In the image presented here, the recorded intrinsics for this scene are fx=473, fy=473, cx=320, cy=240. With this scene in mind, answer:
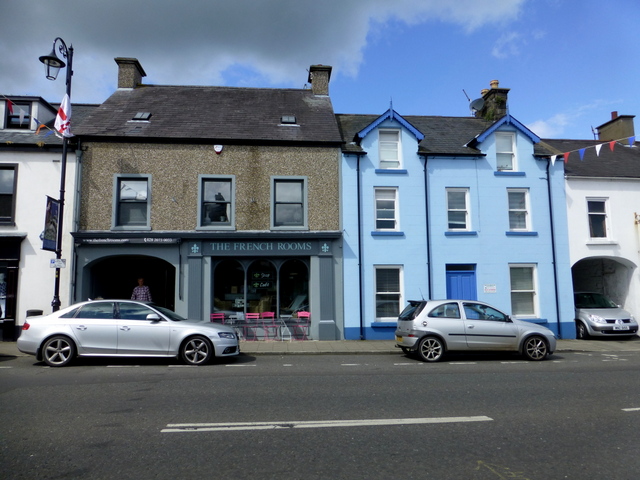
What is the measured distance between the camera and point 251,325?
1549 cm

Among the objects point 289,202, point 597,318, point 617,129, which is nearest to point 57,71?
point 289,202

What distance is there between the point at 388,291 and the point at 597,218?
8.52 meters

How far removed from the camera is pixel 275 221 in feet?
52.2

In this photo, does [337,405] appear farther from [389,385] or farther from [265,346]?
[265,346]

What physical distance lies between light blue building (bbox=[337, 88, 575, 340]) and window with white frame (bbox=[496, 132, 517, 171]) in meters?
0.04

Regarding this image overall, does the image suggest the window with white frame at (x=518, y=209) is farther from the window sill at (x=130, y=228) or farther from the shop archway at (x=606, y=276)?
the window sill at (x=130, y=228)

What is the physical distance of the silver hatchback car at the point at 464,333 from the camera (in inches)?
452

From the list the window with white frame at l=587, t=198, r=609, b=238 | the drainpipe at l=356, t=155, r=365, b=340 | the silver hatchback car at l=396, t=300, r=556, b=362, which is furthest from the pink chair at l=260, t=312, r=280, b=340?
the window with white frame at l=587, t=198, r=609, b=238

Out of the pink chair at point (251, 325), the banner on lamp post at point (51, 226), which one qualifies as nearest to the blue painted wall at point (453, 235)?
the pink chair at point (251, 325)

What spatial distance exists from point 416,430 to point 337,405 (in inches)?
58.9

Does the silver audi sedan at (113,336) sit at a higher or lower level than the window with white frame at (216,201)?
lower

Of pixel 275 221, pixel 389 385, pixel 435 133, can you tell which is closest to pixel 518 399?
pixel 389 385

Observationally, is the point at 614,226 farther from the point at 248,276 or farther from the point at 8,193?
the point at 8,193

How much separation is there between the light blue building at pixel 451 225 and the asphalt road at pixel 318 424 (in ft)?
20.8
